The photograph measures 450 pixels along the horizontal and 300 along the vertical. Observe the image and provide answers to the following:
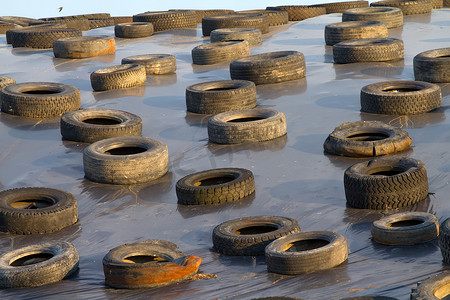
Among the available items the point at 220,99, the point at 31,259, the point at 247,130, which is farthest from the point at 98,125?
the point at 31,259

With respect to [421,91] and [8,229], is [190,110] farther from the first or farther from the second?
[8,229]

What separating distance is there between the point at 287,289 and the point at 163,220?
10.7 feet

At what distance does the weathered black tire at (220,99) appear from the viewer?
635 inches

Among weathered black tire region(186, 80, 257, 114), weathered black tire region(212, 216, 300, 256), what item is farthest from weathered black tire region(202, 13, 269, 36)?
weathered black tire region(212, 216, 300, 256)

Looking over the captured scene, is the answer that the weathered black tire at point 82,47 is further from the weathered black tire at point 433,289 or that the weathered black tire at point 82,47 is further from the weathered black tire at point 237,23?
the weathered black tire at point 433,289

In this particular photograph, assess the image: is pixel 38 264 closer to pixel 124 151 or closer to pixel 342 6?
pixel 124 151

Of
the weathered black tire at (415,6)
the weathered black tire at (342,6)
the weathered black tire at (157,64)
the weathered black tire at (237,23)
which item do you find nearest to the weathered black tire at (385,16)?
the weathered black tire at (415,6)

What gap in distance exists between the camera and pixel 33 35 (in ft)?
83.6

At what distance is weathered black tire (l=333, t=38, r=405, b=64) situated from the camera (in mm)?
19047

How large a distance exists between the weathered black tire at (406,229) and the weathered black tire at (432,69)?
7.82 m

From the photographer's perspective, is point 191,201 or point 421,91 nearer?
point 191,201

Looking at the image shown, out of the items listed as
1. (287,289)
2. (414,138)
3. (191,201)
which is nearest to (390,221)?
(287,289)

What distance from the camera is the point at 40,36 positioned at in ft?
83.1

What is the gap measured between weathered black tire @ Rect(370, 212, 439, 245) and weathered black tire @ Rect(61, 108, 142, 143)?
666cm
